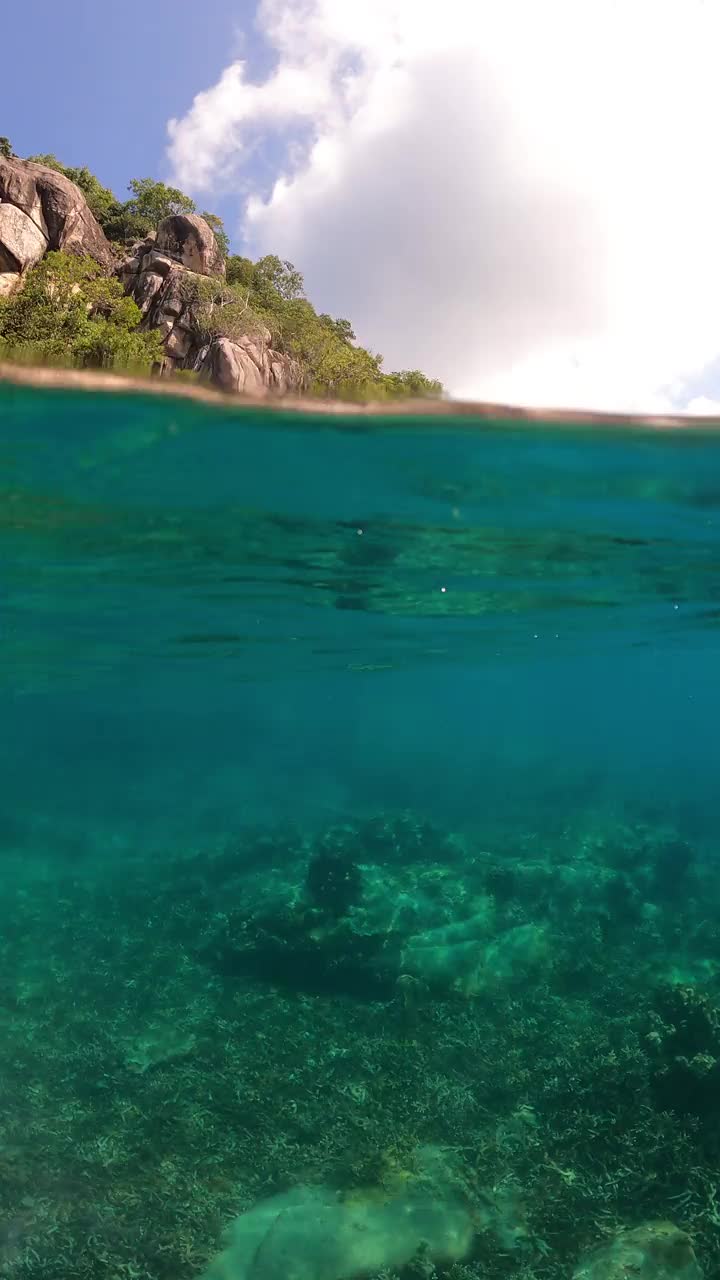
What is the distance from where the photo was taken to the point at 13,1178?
9594mm

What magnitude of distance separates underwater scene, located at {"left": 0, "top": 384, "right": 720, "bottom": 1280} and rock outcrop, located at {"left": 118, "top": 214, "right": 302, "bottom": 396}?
2786cm

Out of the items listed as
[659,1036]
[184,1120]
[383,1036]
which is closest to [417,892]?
[383,1036]

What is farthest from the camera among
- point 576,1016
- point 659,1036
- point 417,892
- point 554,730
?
point 554,730

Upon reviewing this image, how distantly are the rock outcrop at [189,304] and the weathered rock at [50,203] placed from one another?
3815 millimetres

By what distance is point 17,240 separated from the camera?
45000 millimetres

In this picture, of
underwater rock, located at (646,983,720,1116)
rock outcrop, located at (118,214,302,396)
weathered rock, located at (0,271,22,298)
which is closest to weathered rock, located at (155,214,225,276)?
rock outcrop, located at (118,214,302,396)

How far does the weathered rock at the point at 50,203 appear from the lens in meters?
46.5

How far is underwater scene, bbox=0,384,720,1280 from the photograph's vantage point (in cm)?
919

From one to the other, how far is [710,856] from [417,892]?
9.73m

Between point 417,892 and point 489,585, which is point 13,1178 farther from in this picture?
point 489,585

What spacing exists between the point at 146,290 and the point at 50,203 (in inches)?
288

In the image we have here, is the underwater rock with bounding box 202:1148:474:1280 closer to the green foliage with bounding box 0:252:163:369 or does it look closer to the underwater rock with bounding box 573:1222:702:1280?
the underwater rock with bounding box 573:1222:702:1280

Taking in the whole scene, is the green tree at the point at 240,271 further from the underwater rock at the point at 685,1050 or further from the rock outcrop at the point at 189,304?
the underwater rock at the point at 685,1050

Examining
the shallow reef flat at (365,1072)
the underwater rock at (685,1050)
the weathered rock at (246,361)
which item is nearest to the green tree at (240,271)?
the weathered rock at (246,361)
